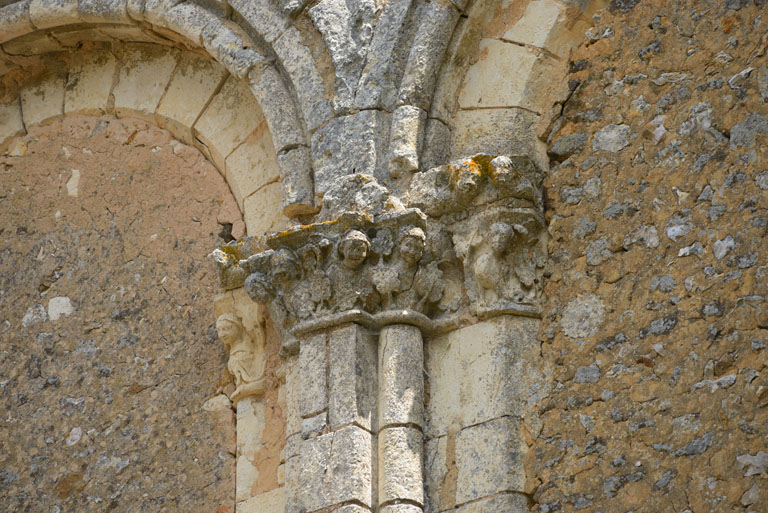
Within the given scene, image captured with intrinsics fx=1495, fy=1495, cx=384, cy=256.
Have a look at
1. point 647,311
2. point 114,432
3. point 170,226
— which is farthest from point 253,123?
point 647,311

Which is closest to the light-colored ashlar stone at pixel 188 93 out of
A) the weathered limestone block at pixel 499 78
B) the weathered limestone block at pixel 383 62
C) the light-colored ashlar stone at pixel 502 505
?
the weathered limestone block at pixel 383 62

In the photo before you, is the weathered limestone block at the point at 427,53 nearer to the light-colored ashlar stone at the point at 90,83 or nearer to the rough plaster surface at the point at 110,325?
the rough plaster surface at the point at 110,325

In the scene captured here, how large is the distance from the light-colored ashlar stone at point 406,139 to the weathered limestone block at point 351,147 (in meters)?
0.06

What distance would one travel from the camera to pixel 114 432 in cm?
664

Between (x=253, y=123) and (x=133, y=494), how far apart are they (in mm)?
1784

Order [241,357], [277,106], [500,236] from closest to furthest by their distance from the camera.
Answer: [500,236], [241,357], [277,106]

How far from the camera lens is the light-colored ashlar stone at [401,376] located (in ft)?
Answer: 18.7

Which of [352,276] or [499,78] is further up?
[499,78]

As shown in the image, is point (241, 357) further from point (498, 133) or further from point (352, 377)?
point (498, 133)

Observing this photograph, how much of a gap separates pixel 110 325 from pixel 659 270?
265cm

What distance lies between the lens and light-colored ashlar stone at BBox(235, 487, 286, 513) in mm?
6086

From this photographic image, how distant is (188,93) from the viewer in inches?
285

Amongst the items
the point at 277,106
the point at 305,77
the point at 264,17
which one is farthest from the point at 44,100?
the point at 305,77

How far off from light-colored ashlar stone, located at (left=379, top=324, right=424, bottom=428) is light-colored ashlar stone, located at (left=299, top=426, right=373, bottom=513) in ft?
0.48
